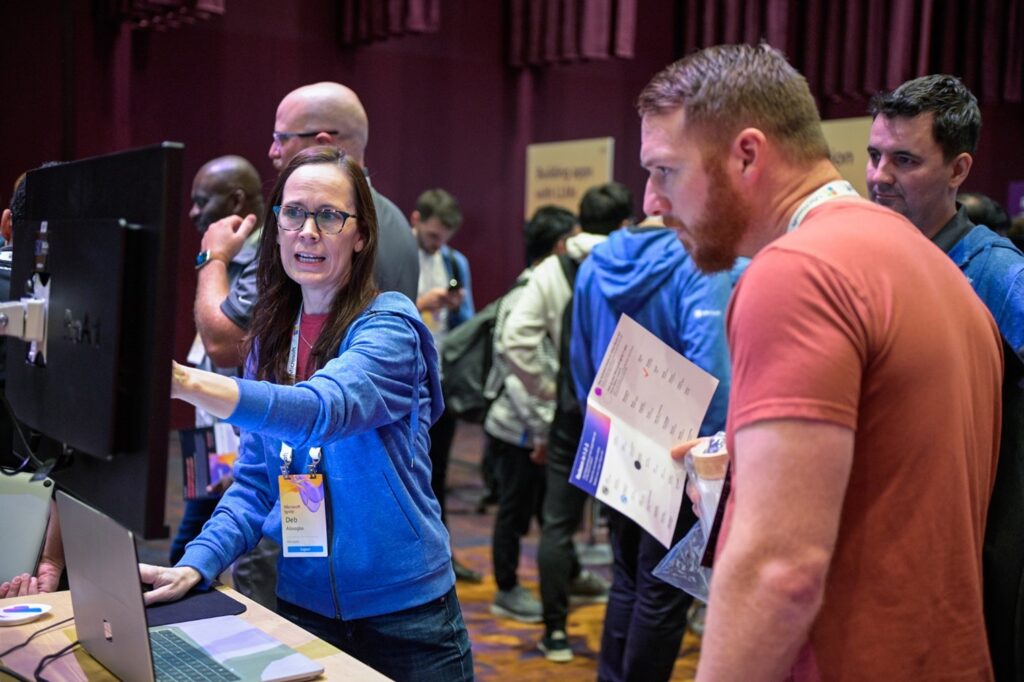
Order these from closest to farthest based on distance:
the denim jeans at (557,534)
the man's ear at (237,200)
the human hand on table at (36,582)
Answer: the human hand on table at (36,582), the man's ear at (237,200), the denim jeans at (557,534)

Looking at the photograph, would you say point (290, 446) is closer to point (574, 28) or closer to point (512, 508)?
point (512, 508)

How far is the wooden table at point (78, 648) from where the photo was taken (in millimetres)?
1495

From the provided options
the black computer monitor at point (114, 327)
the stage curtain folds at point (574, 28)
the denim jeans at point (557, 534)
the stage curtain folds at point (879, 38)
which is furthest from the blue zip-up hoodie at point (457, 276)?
the black computer monitor at point (114, 327)

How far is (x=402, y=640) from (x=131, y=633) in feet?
1.68

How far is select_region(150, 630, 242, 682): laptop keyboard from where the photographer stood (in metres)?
1.43

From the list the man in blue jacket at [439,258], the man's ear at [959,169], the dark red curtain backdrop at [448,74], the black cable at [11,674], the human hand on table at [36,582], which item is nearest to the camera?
the black cable at [11,674]

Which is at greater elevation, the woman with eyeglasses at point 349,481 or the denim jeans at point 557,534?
the woman with eyeglasses at point 349,481

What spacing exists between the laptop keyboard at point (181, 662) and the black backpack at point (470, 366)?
3210mm

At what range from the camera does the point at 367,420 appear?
5.37 feet

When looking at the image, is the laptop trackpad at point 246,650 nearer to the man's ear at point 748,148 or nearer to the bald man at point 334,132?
the man's ear at point 748,148

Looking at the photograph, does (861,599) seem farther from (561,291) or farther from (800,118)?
(561,291)

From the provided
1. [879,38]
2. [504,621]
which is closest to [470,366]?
[504,621]

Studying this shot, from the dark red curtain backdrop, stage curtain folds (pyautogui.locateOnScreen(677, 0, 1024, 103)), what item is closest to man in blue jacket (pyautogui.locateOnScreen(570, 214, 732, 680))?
the dark red curtain backdrop

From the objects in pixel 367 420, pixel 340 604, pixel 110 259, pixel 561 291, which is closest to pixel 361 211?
pixel 367 420
